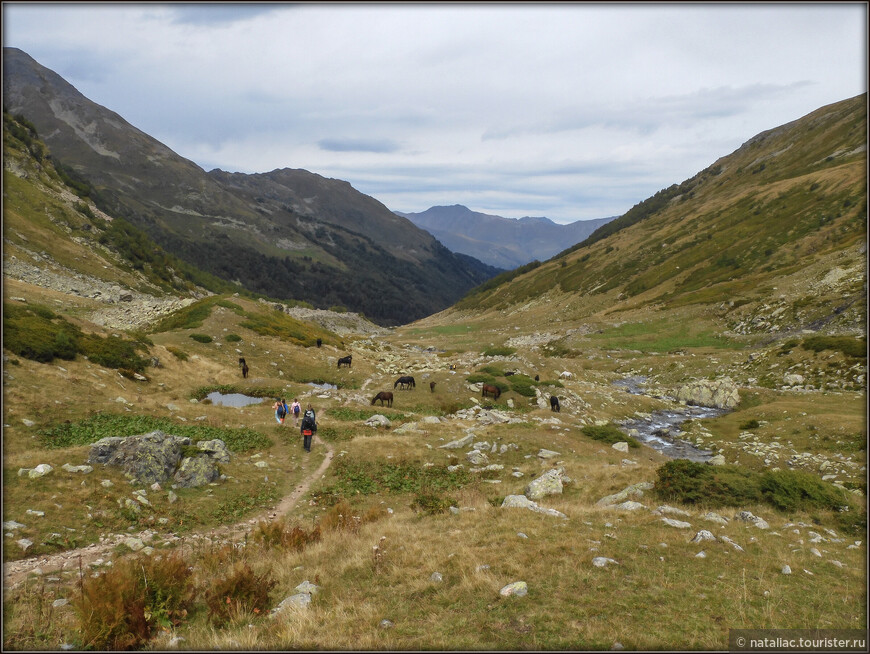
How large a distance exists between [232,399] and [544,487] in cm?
2543

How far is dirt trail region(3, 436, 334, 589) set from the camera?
10000 millimetres

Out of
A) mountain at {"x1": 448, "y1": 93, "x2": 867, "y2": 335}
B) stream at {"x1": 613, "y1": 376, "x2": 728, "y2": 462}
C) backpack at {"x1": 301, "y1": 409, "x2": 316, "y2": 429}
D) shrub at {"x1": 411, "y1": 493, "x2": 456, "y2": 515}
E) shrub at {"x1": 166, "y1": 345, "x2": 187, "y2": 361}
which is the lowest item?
stream at {"x1": 613, "y1": 376, "x2": 728, "y2": 462}

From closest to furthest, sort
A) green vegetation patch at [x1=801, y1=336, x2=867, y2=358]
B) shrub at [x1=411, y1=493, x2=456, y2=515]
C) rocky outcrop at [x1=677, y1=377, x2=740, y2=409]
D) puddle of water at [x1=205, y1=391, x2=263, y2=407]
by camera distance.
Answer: shrub at [x1=411, y1=493, x2=456, y2=515], puddle of water at [x1=205, y1=391, x2=263, y2=407], green vegetation patch at [x1=801, y1=336, x2=867, y2=358], rocky outcrop at [x1=677, y1=377, x2=740, y2=409]

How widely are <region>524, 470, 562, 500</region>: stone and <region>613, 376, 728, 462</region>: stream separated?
47.9ft

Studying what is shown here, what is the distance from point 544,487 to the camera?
17328 millimetres

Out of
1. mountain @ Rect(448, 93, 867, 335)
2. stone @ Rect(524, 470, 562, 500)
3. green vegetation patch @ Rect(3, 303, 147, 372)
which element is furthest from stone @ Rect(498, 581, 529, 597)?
mountain @ Rect(448, 93, 867, 335)

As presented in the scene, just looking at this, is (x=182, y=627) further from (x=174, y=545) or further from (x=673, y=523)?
(x=673, y=523)

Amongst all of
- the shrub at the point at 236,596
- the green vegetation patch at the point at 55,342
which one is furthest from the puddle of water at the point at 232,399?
the shrub at the point at 236,596

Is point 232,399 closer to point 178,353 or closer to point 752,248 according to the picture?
point 178,353

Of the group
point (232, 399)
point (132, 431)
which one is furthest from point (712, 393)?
point (132, 431)

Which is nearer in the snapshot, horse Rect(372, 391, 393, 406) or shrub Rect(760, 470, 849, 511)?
shrub Rect(760, 470, 849, 511)

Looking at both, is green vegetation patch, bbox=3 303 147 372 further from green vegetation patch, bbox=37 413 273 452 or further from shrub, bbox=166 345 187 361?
green vegetation patch, bbox=37 413 273 452

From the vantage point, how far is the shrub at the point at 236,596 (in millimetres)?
8656

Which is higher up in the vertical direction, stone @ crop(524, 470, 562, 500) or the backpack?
the backpack
